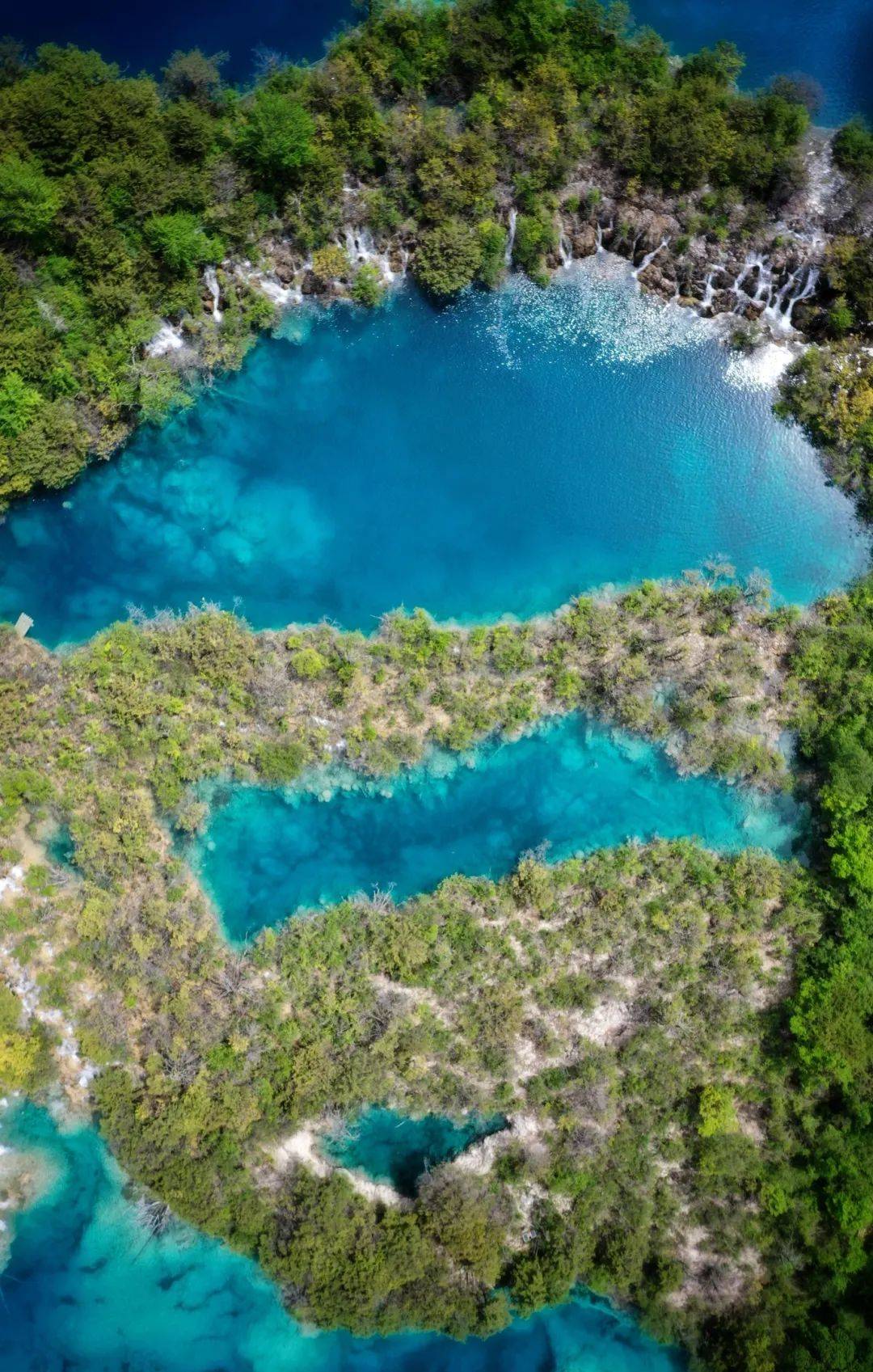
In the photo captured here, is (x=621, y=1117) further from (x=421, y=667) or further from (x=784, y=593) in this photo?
(x=784, y=593)

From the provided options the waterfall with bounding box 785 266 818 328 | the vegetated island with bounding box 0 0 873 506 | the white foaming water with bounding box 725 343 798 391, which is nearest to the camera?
the vegetated island with bounding box 0 0 873 506

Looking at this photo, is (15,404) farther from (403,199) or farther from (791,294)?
(791,294)

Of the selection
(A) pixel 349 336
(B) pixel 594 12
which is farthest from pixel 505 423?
(B) pixel 594 12

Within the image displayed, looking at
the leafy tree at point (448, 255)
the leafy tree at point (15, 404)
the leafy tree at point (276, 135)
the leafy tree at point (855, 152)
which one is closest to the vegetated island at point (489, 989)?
the leafy tree at point (15, 404)

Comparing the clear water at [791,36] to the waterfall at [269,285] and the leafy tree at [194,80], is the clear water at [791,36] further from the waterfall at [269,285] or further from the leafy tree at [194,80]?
the waterfall at [269,285]

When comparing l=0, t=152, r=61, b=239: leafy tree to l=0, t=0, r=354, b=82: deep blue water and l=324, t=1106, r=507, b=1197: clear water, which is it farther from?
l=324, t=1106, r=507, b=1197: clear water

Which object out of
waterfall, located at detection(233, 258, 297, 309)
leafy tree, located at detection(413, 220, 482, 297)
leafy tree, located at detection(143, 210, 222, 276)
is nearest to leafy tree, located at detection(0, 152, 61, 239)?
leafy tree, located at detection(143, 210, 222, 276)
